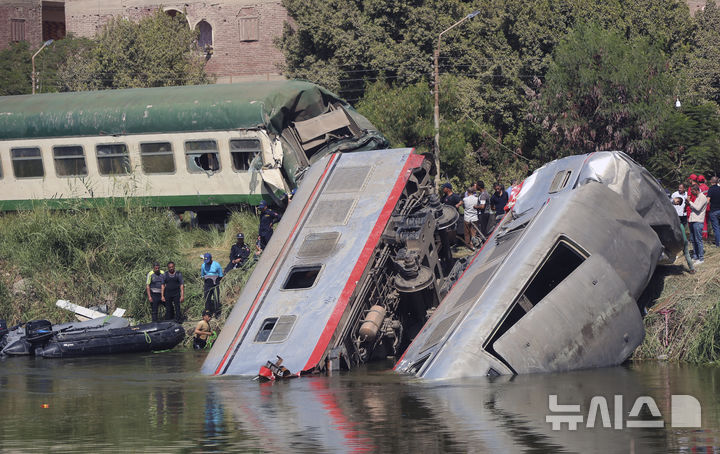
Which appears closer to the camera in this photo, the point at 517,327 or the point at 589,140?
the point at 517,327

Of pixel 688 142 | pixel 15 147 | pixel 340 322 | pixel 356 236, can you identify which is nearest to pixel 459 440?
pixel 340 322

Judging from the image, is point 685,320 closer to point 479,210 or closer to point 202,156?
point 479,210

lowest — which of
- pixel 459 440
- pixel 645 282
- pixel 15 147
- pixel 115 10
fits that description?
pixel 459 440

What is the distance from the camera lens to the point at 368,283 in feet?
66.8

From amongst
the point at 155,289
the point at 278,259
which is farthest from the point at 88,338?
the point at 278,259

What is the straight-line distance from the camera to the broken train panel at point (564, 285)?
56.6 ft

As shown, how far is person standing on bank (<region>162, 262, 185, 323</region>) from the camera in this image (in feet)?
81.8

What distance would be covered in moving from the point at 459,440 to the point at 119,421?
4.92m

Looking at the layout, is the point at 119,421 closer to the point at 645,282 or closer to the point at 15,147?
the point at 645,282

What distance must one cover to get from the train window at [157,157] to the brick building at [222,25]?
39352 mm

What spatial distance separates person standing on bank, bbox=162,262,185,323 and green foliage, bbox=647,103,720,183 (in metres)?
19.4

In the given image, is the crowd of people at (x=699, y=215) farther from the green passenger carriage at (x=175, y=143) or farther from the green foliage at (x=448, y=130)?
the green foliage at (x=448, y=130)

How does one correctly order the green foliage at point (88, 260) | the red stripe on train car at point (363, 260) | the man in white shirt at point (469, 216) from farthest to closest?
the green foliage at point (88, 260) → the man in white shirt at point (469, 216) → the red stripe on train car at point (363, 260)

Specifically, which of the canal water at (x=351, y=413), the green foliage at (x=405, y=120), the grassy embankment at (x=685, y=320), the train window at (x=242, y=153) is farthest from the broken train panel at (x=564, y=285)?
the green foliage at (x=405, y=120)
